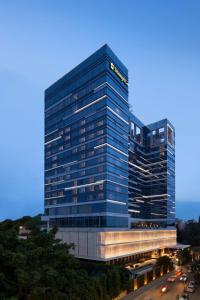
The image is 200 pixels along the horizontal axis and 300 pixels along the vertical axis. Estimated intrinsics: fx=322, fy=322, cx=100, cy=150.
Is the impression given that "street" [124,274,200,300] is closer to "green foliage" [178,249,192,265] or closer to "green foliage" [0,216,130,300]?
"green foliage" [0,216,130,300]

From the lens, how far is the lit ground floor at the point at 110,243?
83.9 meters

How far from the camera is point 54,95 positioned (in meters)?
127

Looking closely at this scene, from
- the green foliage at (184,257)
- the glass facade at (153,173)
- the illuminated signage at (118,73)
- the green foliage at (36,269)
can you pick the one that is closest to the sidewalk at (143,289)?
the green foliage at (184,257)

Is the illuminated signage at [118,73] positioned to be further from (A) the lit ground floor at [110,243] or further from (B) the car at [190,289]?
(B) the car at [190,289]

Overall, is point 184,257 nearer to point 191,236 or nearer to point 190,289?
point 190,289

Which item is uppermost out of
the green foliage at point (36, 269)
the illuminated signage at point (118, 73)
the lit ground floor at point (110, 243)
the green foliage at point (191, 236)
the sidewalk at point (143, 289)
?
the illuminated signage at point (118, 73)

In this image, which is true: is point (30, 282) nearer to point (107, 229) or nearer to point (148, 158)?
point (107, 229)

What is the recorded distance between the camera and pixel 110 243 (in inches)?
3391

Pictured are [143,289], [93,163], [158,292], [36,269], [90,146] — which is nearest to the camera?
[36,269]

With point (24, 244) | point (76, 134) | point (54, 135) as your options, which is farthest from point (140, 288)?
point (54, 135)

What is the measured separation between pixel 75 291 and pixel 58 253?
4.67m

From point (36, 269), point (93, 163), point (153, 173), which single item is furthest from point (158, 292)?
point (153, 173)

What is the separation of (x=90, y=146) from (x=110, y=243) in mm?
30790

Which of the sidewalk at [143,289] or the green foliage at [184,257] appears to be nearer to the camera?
the sidewalk at [143,289]
